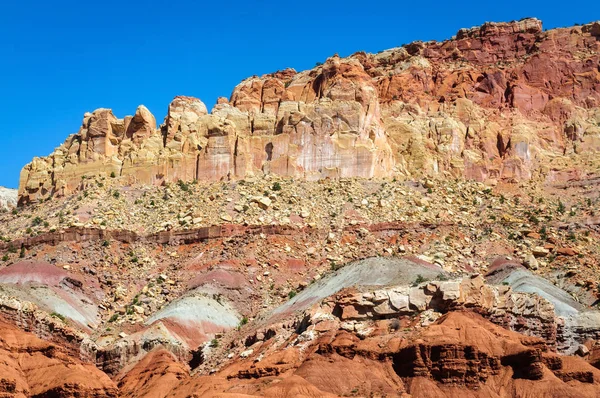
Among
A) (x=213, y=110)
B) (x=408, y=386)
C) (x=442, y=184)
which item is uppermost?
(x=213, y=110)

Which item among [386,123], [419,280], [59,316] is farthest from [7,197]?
[419,280]

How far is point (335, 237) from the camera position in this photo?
90438 millimetres

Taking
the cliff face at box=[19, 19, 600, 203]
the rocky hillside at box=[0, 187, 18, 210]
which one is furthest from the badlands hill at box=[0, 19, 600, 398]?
the rocky hillside at box=[0, 187, 18, 210]

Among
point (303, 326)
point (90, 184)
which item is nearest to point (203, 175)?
point (90, 184)

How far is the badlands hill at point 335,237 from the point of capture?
60688 millimetres

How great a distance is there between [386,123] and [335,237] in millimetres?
24291

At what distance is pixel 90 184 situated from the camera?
9950cm

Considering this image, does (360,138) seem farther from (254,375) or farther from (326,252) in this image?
(254,375)

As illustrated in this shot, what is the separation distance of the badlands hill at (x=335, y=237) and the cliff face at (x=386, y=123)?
0.24 meters

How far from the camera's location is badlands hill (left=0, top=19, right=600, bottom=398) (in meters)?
60.7

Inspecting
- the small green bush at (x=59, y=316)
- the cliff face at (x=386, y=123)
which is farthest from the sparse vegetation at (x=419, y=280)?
the cliff face at (x=386, y=123)

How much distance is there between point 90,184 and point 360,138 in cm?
2413

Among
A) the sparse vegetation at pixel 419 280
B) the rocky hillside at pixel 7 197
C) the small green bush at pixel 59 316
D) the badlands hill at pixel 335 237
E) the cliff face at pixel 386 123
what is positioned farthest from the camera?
the rocky hillside at pixel 7 197

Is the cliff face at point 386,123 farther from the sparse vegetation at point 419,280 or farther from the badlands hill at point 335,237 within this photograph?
the sparse vegetation at point 419,280
